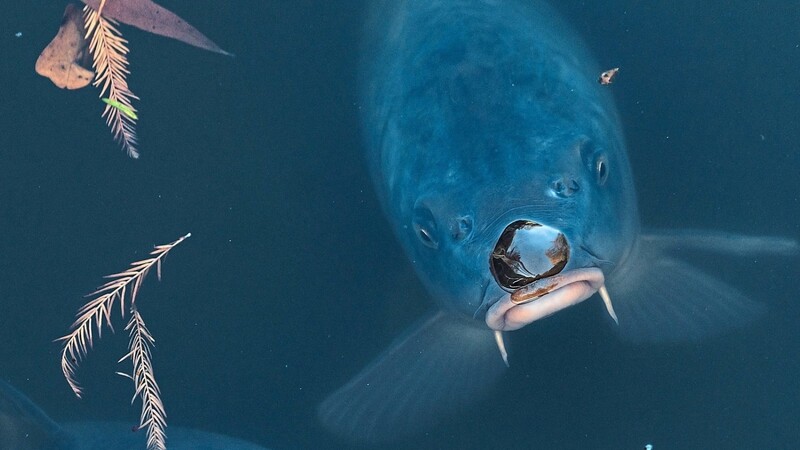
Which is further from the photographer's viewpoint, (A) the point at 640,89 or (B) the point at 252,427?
(B) the point at 252,427

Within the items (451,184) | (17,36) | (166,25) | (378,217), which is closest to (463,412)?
(378,217)

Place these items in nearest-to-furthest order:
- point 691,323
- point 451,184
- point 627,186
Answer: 1. point 451,184
2. point 627,186
3. point 691,323

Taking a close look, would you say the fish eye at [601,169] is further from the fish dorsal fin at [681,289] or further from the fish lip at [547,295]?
the fish dorsal fin at [681,289]

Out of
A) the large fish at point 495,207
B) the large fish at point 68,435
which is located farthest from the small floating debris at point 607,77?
the large fish at point 68,435

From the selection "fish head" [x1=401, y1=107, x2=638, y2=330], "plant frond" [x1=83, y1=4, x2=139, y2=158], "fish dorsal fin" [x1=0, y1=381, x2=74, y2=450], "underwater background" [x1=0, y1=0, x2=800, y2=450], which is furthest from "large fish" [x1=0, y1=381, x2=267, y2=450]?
"fish head" [x1=401, y1=107, x2=638, y2=330]

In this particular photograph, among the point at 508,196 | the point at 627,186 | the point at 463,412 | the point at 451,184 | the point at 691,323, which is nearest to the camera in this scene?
the point at 508,196

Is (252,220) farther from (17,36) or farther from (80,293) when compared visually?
(17,36)
